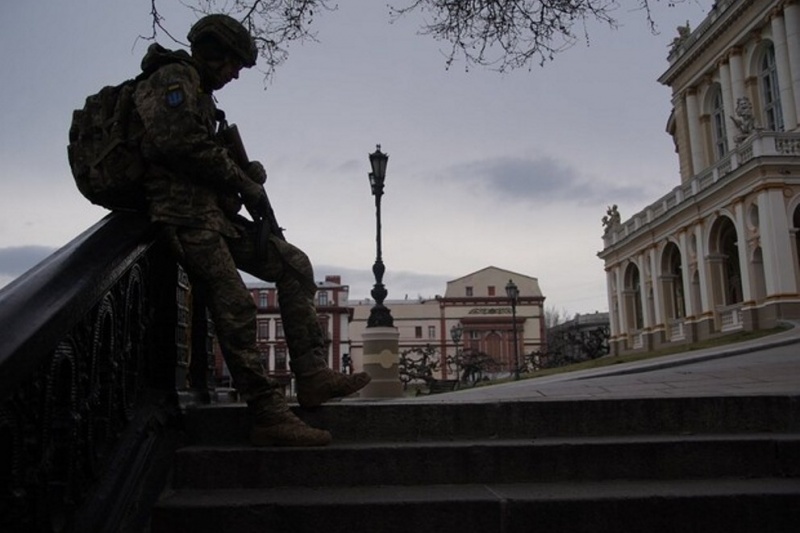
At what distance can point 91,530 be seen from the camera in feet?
7.48

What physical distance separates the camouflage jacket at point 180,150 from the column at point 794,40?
30077 mm

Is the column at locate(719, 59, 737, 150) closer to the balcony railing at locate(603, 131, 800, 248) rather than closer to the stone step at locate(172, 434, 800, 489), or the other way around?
the balcony railing at locate(603, 131, 800, 248)

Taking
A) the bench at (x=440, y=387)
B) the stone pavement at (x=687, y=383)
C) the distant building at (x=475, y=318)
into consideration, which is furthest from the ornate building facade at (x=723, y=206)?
the distant building at (x=475, y=318)

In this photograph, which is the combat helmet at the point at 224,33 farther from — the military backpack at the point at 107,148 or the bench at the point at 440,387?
the bench at the point at 440,387

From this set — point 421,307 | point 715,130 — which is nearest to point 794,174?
point 715,130

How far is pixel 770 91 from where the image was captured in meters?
30.6

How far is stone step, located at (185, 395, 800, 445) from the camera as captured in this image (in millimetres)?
3271

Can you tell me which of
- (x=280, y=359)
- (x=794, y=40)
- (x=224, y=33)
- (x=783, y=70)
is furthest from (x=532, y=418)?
(x=280, y=359)

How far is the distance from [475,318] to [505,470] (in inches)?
2771

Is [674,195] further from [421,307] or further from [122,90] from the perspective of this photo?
[421,307]

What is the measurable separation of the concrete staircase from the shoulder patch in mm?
1462

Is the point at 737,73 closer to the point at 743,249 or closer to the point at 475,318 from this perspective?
the point at 743,249

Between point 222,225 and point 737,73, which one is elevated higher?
point 737,73

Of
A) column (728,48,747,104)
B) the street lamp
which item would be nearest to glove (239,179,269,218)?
the street lamp
